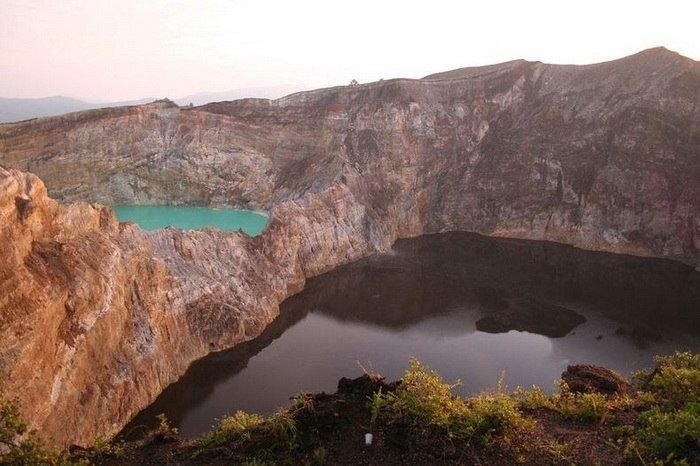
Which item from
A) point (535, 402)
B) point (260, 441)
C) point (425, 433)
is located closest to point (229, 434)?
point (260, 441)

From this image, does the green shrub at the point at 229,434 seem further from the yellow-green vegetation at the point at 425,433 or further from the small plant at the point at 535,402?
the small plant at the point at 535,402

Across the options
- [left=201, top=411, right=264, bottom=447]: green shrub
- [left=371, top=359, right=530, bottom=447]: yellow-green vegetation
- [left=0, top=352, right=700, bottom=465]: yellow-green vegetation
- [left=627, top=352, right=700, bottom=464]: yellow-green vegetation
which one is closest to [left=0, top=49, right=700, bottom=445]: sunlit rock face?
[left=201, top=411, right=264, bottom=447]: green shrub

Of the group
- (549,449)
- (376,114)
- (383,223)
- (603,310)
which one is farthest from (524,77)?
(549,449)

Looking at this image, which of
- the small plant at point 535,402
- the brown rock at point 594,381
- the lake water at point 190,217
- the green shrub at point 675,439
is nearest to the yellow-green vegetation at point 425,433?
the green shrub at point 675,439

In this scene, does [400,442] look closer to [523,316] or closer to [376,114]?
[523,316]

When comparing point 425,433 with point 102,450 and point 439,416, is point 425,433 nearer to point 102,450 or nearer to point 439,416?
point 439,416
